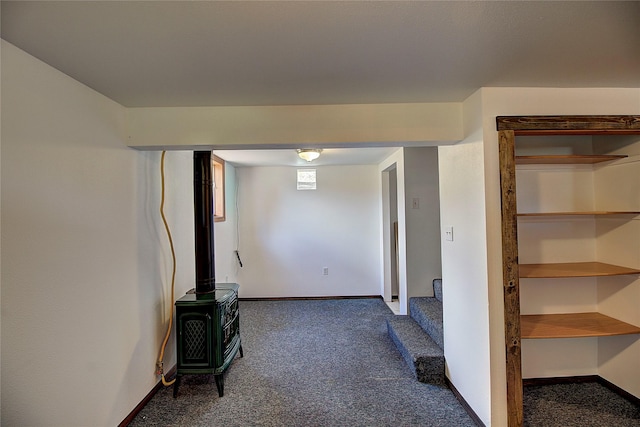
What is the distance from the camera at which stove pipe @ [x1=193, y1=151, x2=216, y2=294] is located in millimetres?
2525

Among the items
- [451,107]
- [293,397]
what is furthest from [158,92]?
[293,397]

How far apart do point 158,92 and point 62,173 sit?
0.71 metres

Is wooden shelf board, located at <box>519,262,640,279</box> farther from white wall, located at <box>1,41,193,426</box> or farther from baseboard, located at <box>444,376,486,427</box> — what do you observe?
white wall, located at <box>1,41,193,426</box>

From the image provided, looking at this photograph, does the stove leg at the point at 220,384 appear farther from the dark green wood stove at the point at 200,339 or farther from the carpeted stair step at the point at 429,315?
the carpeted stair step at the point at 429,315

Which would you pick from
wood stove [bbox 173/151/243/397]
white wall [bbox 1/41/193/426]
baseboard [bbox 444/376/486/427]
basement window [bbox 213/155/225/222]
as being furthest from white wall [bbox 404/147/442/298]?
white wall [bbox 1/41/193/426]

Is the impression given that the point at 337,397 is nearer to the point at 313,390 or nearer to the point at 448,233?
the point at 313,390

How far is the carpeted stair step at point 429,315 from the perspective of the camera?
2689 mm

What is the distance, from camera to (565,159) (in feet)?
6.82

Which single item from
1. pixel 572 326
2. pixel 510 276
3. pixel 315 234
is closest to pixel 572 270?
pixel 572 326

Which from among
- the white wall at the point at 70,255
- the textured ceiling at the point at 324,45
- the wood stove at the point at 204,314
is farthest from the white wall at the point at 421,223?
the white wall at the point at 70,255

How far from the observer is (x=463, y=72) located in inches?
64.0

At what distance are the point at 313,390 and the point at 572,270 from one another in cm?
215

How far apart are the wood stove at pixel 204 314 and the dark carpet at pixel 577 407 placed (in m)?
2.28

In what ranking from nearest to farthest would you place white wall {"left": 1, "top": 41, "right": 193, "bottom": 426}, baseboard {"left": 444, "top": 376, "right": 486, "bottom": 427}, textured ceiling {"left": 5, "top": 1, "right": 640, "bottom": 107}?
1. textured ceiling {"left": 5, "top": 1, "right": 640, "bottom": 107}
2. white wall {"left": 1, "top": 41, "right": 193, "bottom": 426}
3. baseboard {"left": 444, "top": 376, "right": 486, "bottom": 427}
